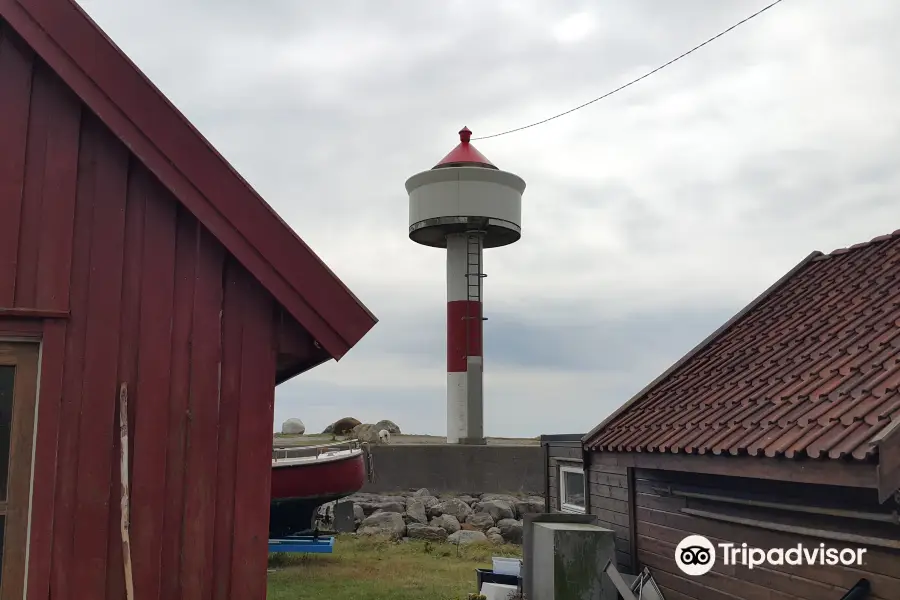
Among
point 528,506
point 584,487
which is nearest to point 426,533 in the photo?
point 528,506

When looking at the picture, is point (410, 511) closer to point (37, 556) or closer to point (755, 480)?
point (755, 480)

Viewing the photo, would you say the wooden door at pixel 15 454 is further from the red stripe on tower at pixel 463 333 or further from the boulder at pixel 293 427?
the boulder at pixel 293 427

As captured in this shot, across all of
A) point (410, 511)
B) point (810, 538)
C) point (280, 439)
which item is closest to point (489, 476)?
point (410, 511)

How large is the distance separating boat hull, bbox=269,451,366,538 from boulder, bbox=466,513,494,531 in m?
4.70

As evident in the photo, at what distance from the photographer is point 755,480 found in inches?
289

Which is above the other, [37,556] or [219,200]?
[219,200]

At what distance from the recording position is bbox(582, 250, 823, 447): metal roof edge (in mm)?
10750

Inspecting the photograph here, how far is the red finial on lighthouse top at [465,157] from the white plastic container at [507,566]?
64.7 feet

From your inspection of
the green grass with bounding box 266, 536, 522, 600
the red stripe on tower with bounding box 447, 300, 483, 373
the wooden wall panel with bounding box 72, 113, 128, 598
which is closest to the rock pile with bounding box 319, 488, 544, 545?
the green grass with bounding box 266, 536, 522, 600

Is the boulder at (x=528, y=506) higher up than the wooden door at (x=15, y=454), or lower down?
lower down

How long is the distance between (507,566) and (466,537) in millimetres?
7686

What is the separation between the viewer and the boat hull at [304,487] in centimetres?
1697

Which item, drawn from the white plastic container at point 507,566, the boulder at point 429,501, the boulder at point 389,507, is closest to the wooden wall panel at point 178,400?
the white plastic container at point 507,566

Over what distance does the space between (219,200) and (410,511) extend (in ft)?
61.0
